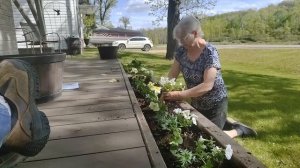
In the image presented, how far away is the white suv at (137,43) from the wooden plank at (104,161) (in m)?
28.8

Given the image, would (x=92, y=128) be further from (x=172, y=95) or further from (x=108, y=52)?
(x=108, y=52)

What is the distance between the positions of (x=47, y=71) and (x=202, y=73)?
1401 mm

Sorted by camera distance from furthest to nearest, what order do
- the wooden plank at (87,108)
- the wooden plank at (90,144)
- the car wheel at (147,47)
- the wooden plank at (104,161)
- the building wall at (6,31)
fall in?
the car wheel at (147,47), the building wall at (6,31), the wooden plank at (87,108), the wooden plank at (90,144), the wooden plank at (104,161)

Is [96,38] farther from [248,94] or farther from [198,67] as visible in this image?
[198,67]

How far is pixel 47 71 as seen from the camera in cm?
300

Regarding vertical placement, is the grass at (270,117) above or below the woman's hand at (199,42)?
below

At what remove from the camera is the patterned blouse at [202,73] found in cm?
290

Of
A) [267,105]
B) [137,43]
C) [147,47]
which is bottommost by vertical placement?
[147,47]

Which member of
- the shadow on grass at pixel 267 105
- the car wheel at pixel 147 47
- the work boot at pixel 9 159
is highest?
the work boot at pixel 9 159

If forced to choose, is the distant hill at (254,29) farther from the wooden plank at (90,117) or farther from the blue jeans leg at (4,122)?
the blue jeans leg at (4,122)

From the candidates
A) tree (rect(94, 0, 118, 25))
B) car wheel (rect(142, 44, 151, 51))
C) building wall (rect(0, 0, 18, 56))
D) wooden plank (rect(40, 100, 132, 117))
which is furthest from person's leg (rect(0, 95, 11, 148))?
tree (rect(94, 0, 118, 25))

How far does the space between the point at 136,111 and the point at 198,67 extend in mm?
808

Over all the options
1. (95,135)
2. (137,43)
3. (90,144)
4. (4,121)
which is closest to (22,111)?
(4,121)

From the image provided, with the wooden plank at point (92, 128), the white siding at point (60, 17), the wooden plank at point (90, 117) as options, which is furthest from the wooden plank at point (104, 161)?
the white siding at point (60, 17)
